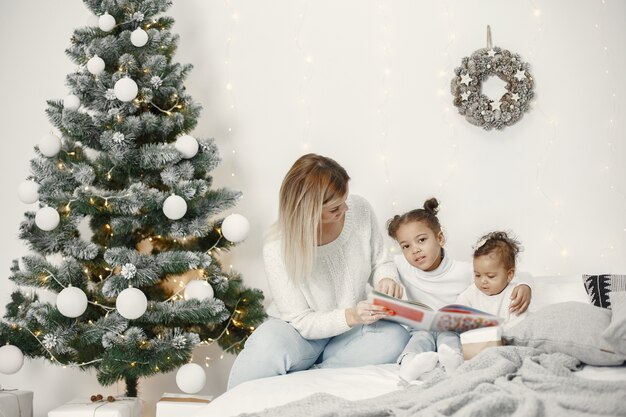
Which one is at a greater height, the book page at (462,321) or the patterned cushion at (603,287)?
the patterned cushion at (603,287)

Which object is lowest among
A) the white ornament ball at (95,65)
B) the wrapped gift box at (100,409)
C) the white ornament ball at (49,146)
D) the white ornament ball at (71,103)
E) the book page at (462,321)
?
the wrapped gift box at (100,409)

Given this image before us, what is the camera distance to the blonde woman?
2023 mm

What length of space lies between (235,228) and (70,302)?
0.63m

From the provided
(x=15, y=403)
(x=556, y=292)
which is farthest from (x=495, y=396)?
(x=15, y=403)

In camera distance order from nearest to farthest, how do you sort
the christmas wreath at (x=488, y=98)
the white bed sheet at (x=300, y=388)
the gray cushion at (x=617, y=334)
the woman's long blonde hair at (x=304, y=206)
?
the white bed sheet at (x=300, y=388) < the gray cushion at (x=617, y=334) < the woman's long blonde hair at (x=304, y=206) < the christmas wreath at (x=488, y=98)

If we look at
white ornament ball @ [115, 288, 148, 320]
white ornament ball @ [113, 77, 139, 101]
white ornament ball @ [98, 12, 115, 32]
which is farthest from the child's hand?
white ornament ball @ [98, 12, 115, 32]

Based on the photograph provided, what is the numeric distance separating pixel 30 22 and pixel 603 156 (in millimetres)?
2645

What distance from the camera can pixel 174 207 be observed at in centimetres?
226

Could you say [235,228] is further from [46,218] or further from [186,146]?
[46,218]

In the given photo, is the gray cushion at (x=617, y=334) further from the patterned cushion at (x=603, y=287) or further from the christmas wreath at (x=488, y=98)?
the christmas wreath at (x=488, y=98)

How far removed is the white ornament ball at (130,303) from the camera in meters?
2.10

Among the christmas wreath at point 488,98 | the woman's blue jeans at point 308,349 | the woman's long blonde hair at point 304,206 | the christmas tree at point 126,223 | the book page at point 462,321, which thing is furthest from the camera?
the christmas wreath at point 488,98

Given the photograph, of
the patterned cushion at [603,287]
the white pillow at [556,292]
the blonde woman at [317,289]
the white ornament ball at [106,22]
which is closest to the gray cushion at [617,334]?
the patterned cushion at [603,287]

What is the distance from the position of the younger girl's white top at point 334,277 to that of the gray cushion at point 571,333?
581 millimetres
